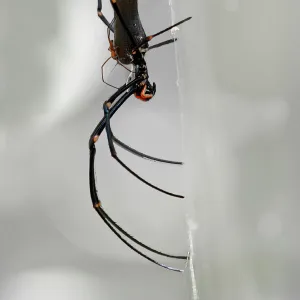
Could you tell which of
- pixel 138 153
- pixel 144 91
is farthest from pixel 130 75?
pixel 138 153

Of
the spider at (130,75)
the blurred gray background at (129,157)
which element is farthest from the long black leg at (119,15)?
the blurred gray background at (129,157)

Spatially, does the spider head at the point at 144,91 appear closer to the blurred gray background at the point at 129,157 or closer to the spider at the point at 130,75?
the spider at the point at 130,75

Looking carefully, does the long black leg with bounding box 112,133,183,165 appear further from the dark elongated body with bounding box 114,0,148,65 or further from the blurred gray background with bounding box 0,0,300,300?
the dark elongated body with bounding box 114,0,148,65

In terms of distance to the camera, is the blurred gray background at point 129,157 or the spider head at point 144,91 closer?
the blurred gray background at point 129,157

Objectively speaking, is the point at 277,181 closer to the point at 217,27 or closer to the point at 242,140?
the point at 242,140

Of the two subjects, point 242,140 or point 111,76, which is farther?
point 111,76

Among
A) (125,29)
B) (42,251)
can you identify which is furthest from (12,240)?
(125,29)

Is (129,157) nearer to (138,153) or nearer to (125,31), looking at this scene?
(138,153)
